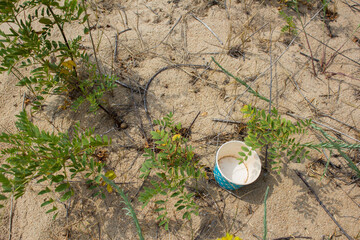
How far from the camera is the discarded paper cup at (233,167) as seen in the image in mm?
1674

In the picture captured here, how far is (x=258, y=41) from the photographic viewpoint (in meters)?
2.33

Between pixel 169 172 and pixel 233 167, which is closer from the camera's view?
pixel 169 172

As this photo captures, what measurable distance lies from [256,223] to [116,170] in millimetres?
992

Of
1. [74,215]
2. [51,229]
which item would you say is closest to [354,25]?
[74,215]

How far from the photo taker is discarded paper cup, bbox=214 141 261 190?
1674 mm

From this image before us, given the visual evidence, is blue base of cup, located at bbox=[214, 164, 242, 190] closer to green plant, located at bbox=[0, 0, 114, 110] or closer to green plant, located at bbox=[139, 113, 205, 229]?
green plant, located at bbox=[139, 113, 205, 229]

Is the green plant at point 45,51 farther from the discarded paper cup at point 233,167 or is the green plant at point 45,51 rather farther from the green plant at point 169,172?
the discarded paper cup at point 233,167

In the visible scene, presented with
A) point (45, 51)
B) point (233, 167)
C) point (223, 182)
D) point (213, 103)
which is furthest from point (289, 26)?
point (45, 51)

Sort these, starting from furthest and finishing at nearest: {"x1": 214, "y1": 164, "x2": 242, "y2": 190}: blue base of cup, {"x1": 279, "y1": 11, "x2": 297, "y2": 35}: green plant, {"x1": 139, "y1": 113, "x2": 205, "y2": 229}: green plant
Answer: {"x1": 279, "y1": 11, "x2": 297, "y2": 35}: green plant, {"x1": 214, "y1": 164, "x2": 242, "y2": 190}: blue base of cup, {"x1": 139, "y1": 113, "x2": 205, "y2": 229}: green plant

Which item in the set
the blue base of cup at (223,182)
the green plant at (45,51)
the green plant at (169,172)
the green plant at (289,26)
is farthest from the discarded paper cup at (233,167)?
the green plant at (289,26)

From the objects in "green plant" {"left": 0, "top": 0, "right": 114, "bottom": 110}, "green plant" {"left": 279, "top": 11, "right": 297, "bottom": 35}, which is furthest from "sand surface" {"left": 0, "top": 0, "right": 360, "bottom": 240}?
"green plant" {"left": 0, "top": 0, "right": 114, "bottom": 110}

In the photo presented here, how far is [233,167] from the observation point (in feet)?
6.07

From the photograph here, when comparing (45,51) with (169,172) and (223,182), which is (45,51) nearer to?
(169,172)

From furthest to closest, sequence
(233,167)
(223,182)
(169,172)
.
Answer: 1. (233,167)
2. (223,182)
3. (169,172)
